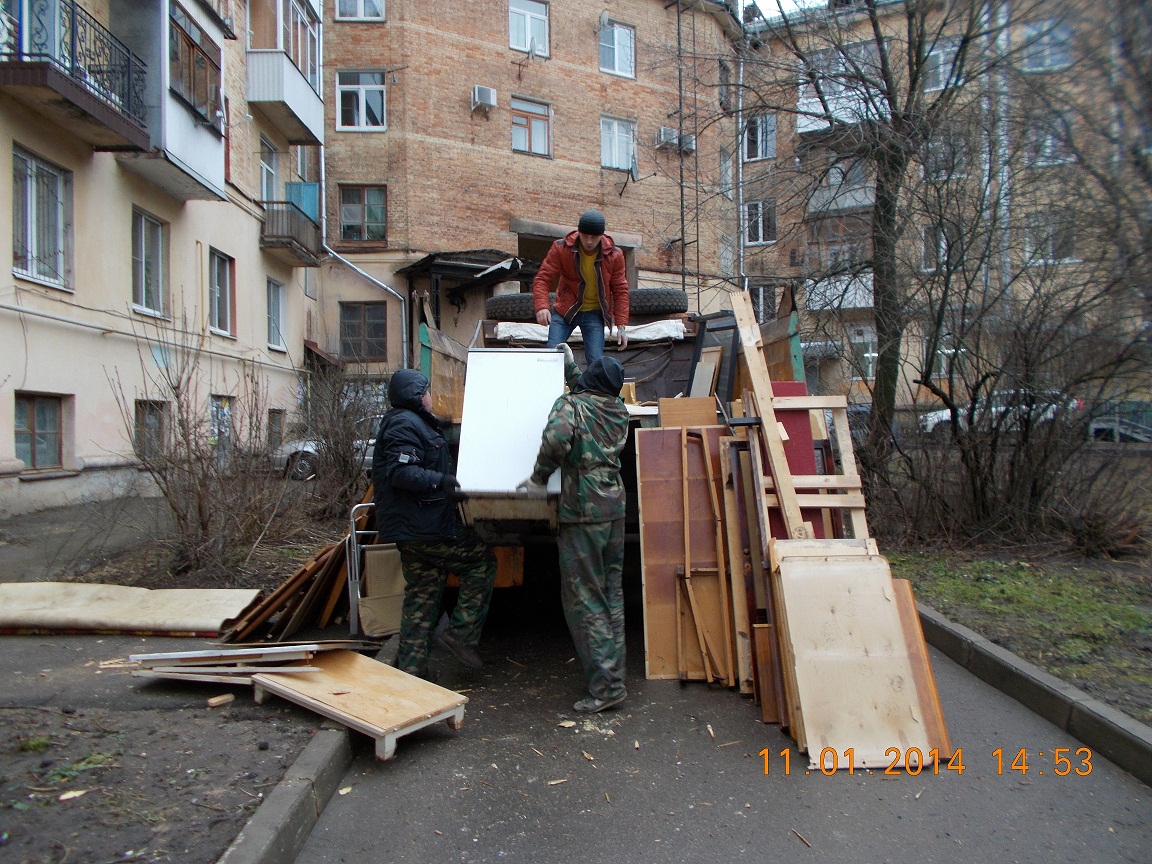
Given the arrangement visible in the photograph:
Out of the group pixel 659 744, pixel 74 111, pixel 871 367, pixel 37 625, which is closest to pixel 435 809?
pixel 659 744

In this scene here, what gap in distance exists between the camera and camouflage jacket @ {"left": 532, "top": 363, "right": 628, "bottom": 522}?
448 cm

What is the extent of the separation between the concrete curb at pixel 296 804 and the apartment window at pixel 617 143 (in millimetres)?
24490

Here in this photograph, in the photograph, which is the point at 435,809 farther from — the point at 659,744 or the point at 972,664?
the point at 972,664

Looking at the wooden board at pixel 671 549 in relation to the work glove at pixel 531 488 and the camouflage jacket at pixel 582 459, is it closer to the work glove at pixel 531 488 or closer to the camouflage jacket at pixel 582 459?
the camouflage jacket at pixel 582 459

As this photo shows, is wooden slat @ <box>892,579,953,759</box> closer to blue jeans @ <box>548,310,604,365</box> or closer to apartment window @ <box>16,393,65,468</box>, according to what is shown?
blue jeans @ <box>548,310,604,365</box>

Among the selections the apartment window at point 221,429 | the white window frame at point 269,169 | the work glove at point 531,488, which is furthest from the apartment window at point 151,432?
the white window frame at point 269,169

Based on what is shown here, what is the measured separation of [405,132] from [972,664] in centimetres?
2188

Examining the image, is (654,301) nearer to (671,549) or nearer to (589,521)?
(671,549)

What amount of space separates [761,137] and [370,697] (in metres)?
10.2

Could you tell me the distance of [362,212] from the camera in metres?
23.9

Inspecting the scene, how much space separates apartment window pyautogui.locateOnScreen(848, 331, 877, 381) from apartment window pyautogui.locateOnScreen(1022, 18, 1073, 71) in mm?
7227

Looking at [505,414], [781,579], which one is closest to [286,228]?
[505,414]

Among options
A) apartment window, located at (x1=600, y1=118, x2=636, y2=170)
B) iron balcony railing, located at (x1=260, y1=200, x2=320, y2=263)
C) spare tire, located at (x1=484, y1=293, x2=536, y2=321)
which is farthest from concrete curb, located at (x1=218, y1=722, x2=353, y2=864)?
apartment window, located at (x1=600, y1=118, x2=636, y2=170)

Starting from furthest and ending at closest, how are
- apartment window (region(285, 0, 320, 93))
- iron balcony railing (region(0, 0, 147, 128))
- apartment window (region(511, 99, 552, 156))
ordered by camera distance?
apartment window (region(511, 99, 552, 156))
apartment window (region(285, 0, 320, 93))
iron balcony railing (region(0, 0, 147, 128))
